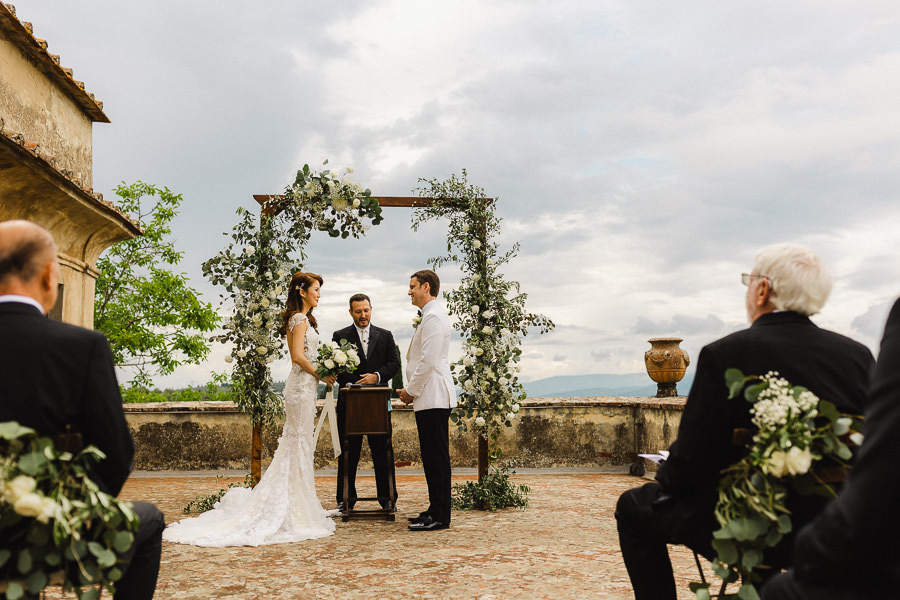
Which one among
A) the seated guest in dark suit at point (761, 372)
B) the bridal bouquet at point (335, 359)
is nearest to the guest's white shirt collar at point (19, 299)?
the seated guest in dark suit at point (761, 372)

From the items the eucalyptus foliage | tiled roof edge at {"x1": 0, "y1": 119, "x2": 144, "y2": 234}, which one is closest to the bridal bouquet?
tiled roof edge at {"x1": 0, "y1": 119, "x2": 144, "y2": 234}

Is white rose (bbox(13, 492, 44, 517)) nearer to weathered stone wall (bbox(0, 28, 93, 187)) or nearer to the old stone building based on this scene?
the old stone building

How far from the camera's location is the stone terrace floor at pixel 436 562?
441cm

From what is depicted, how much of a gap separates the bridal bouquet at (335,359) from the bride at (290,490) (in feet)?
0.30

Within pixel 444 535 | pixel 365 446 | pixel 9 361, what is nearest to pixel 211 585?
pixel 444 535

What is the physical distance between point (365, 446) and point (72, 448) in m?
8.20

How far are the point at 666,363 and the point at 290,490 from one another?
6.50 meters

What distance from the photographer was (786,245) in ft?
8.99

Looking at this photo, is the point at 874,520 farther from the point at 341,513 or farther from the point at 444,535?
the point at 341,513

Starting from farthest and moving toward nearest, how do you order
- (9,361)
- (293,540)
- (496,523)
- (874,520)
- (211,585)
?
(496,523) < (293,540) < (211,585) < (9,361) < (874,520)

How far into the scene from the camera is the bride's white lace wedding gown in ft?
20.3

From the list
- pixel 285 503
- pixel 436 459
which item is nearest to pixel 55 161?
pixel 285 503

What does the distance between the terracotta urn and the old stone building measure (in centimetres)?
826

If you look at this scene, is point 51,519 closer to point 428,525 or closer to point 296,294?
point 428,525
